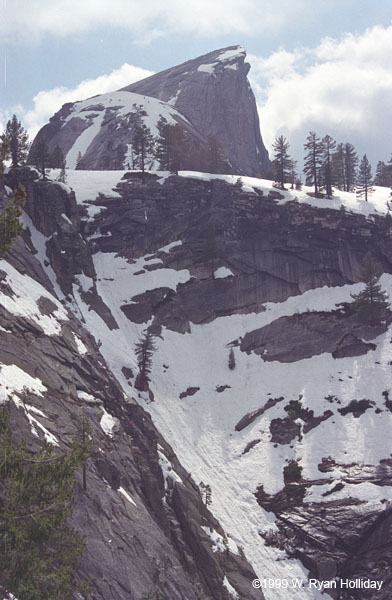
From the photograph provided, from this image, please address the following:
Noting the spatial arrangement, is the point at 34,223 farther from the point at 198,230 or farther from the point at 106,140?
the point at 106,140

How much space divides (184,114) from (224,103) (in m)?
11.8

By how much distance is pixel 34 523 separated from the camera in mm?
14023

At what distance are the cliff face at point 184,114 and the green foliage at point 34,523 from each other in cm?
8866

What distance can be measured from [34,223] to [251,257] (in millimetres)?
25229

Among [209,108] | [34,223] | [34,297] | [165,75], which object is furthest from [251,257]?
[165,75]

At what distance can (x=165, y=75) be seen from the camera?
14150cm

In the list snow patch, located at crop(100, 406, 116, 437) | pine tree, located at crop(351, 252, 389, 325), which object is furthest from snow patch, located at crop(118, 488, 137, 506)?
pine tree, located at crop(351, 252, 389, 325)

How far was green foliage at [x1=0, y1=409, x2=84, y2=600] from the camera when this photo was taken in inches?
515

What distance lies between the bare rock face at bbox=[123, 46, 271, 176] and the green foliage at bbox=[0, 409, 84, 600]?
105m

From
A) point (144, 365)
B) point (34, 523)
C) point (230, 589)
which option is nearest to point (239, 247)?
point (144, 365)

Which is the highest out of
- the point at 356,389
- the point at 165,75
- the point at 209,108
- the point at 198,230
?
the point at 165,75

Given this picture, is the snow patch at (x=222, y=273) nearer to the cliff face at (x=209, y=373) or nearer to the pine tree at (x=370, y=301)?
the cliff face at (x=209, y=373)

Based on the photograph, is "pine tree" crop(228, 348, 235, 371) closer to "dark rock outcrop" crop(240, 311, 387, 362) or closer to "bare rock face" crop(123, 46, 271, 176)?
"dark rock outcrop" crop(240, 311, 387, 362)

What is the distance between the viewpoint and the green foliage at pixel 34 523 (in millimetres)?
13078
